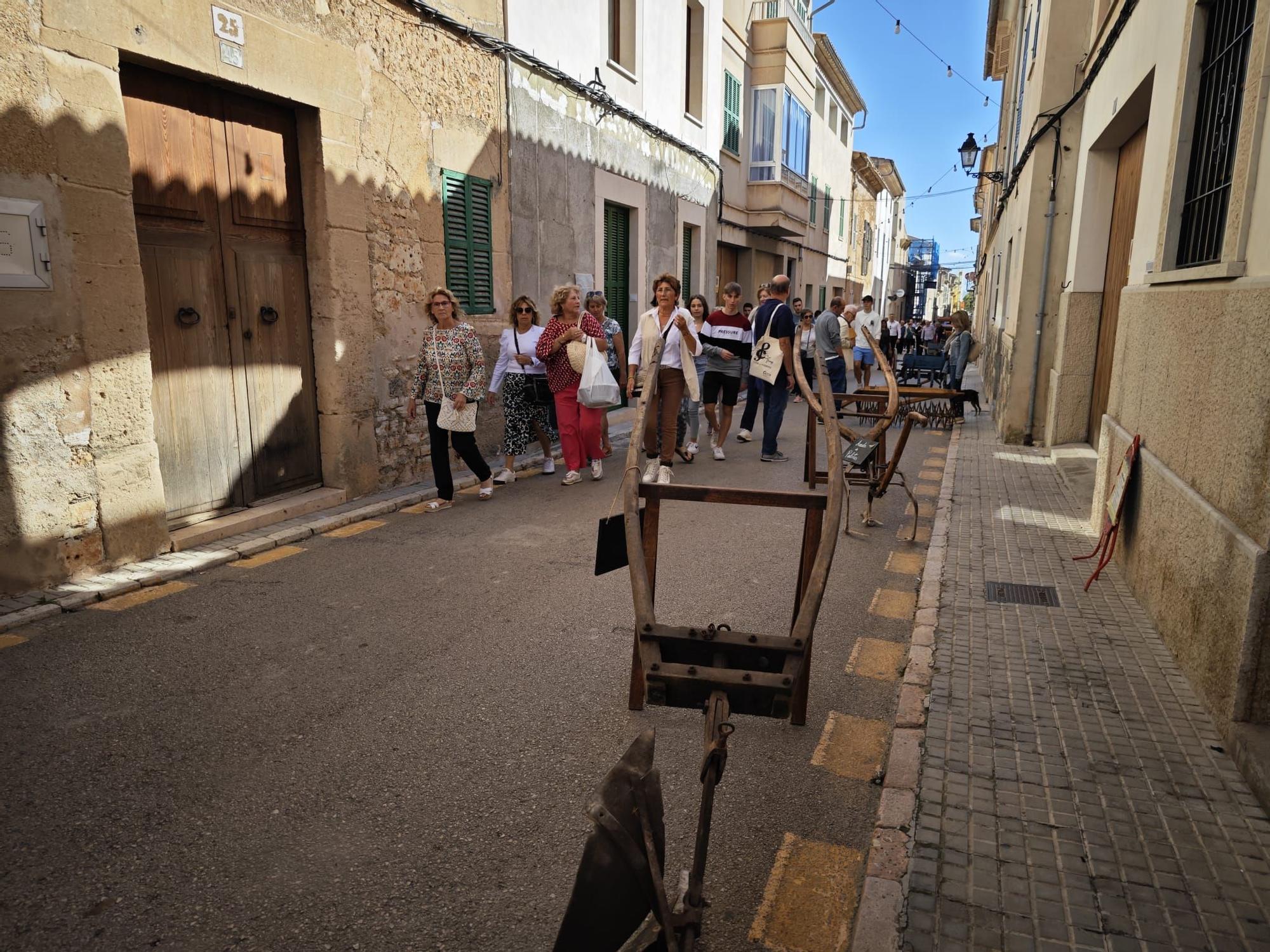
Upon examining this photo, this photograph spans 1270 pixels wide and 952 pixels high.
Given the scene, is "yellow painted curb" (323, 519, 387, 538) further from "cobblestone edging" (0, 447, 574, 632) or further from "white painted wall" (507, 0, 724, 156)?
"white painted wall" (507, 0, 724, 156)

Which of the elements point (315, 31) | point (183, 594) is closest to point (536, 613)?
point (183, 594)

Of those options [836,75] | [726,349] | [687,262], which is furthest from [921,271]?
[726,349]

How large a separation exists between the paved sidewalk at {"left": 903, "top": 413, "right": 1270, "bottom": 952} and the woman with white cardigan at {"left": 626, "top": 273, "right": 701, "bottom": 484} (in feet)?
11.1

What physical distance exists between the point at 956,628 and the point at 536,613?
2.20 meters

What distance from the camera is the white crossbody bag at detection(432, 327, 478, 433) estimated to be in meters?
7.13

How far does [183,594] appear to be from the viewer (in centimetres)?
507

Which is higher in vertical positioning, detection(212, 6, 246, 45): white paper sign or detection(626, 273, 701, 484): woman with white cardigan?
detection(212, 6, 246, 45): white paper sign

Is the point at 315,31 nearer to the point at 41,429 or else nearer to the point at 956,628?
the point at 41,429

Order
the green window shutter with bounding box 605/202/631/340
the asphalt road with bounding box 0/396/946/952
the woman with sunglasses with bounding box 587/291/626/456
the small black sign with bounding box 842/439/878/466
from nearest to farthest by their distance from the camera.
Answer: the asphalt road with bounding box 0/396/946/952
the small black sign with bounding box 842/439/878/466
the woman with sunglasses with bounding box 587/291/626/456
the green window shutter with bounding box 605/202/631/340

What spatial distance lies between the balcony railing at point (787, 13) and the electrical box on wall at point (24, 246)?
17560 mm

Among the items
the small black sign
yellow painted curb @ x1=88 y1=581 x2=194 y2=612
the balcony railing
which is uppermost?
the balcony railing

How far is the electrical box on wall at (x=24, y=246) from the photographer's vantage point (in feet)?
15.2

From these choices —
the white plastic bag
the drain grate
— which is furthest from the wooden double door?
the drain grate

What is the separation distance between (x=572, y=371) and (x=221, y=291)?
3007mm
